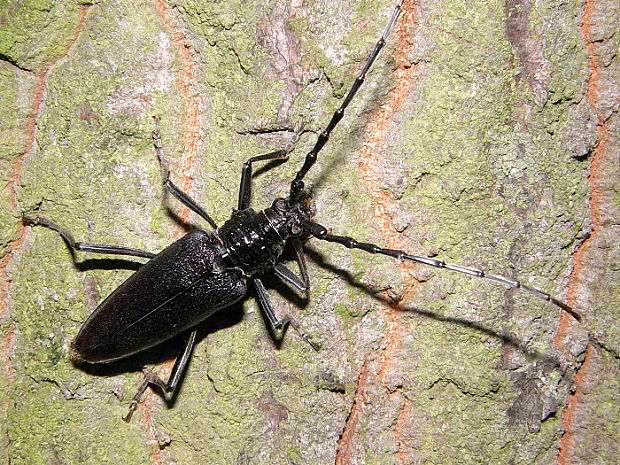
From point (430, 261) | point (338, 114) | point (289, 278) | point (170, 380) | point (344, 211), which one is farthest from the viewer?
point (289, 278)

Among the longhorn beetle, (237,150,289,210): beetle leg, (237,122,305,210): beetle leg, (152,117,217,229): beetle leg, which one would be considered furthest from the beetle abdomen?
(237,122,305,210): beetle leg

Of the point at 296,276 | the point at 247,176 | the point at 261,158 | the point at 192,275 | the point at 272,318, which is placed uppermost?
the point at 261,158

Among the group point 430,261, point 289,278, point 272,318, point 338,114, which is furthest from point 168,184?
point 430,261

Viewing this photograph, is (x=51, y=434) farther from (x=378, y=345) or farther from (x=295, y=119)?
(x=295, y=119)

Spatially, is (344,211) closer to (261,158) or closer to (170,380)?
(261,158)

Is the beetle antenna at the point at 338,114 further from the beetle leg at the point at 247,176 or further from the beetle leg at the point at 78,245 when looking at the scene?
the beetle leg at the point at 78,245

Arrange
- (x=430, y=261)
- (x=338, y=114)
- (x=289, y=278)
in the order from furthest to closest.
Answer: (x=289, y=278) → (x=338, y=114) → (x=430, y=261)
